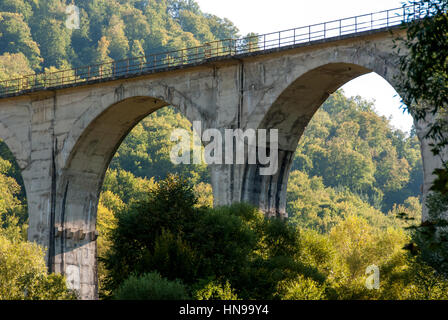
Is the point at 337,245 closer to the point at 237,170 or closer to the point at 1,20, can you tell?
the point at 237,170

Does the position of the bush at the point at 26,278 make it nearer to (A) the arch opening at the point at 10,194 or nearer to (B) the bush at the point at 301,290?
(B) the bush at the point at 301,290

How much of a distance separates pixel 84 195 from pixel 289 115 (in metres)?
13.5

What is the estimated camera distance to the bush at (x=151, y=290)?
969 inches

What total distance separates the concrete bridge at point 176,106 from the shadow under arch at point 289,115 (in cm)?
5

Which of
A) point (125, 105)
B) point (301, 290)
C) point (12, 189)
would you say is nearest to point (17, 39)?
point (12, 189)

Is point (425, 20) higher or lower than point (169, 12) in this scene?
lower

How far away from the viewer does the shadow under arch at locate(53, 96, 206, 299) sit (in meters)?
40.5

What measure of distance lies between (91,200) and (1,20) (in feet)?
241

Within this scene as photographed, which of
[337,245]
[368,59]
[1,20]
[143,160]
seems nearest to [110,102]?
[368,59]

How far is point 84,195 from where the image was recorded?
4234 centimetres

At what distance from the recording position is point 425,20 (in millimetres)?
21266

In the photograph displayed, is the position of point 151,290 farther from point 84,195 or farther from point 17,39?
point 17,39

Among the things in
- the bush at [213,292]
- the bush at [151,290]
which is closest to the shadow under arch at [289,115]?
the bush at [213,292]
